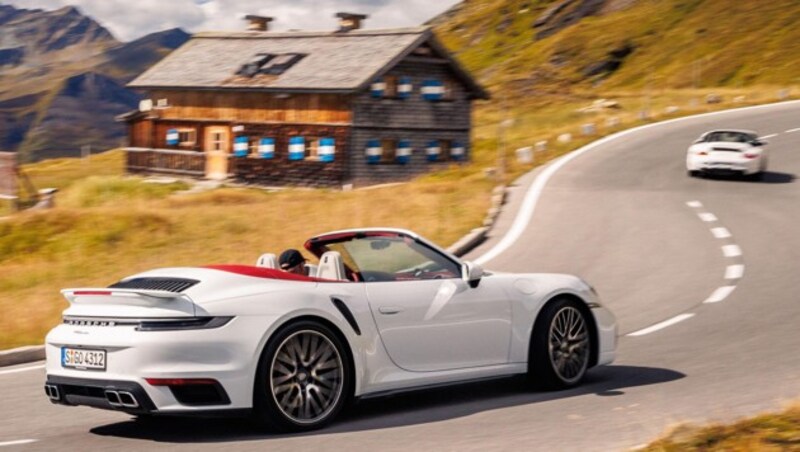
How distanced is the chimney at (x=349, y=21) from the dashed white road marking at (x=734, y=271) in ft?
135

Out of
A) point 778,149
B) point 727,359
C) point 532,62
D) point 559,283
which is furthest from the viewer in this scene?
point 532,62

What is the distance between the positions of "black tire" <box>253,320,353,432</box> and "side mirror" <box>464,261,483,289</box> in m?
1.23

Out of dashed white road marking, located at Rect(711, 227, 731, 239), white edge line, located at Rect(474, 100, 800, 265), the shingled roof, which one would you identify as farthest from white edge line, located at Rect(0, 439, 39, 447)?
the shingled roof

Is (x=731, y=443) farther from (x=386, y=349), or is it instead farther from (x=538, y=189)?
(x=538, y=189)

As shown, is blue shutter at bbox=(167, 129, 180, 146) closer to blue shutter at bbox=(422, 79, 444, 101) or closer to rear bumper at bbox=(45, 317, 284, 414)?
blue shutter at bbox=(422, 79, 444, 101)

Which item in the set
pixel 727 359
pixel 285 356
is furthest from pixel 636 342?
pixel 285 356

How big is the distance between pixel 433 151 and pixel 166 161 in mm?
12657

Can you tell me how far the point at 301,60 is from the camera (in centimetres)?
5462

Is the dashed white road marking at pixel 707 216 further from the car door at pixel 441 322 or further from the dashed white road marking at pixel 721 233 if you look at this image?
the car door at pixel 441 322

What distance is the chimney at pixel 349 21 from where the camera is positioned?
5650 cm

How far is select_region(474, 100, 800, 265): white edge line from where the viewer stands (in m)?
19.2

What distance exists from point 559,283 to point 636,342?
8.53 ft

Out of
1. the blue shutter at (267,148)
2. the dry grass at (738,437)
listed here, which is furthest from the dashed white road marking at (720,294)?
the blue shutter at (267,148)

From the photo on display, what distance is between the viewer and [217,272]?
787 cm
